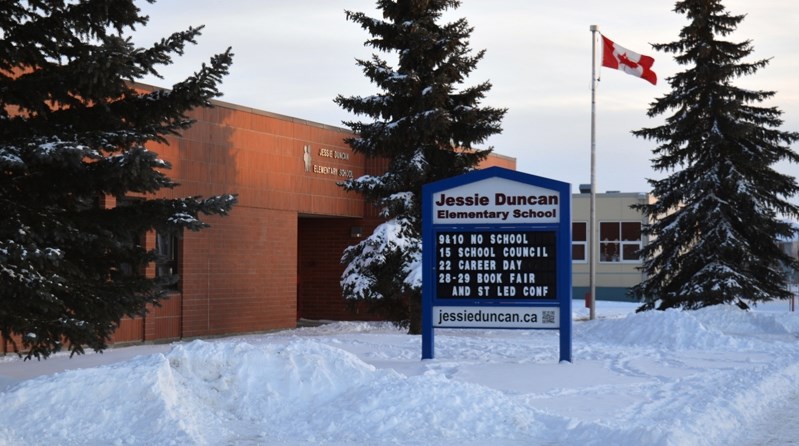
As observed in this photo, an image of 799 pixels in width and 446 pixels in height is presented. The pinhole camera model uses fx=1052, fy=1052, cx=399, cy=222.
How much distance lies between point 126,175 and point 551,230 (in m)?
8.09

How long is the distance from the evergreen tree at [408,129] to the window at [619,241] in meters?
29.9

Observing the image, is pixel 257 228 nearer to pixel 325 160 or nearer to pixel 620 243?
pixel 325 160

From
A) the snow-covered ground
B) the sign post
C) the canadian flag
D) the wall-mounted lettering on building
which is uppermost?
the canadian flag

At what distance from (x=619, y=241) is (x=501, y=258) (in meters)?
36.9

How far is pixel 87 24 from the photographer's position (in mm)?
12531

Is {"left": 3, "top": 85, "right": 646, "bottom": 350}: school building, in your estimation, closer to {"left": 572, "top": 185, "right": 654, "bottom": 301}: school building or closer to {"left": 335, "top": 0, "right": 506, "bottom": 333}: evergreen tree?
{"left": 335, "top": 0, "right": 506, "bottom": 333}: evergreen tree

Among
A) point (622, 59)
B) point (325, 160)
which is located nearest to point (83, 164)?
point (325, 160)

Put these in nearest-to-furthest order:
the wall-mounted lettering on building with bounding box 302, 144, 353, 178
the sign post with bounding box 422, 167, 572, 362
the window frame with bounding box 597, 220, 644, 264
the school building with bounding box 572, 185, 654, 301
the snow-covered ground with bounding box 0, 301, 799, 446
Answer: the snow-covered ground with bounding box 0, 301, 799, 446
the sign post with bounding box 422, 167, 572, 362
the wall-mounted lettering on building with bounding box 302, 144, 353, 178
the school building with bounding box 572, 185, 654, 301
the window frame with bounding box 597, 220, 644, 264

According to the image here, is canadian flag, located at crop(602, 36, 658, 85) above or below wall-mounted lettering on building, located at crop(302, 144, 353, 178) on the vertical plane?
above

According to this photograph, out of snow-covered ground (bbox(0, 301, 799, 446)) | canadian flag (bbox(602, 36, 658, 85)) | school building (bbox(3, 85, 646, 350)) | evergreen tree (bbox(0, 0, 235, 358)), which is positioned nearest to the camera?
snow-covered ground (bbox(0, 301, 799, 446))

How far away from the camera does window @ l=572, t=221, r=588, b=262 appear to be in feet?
175

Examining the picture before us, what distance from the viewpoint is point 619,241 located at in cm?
5328

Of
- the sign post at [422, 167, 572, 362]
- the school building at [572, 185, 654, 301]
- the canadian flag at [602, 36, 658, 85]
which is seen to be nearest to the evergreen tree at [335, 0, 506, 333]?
the sign post at [422, 167, 572, 362]

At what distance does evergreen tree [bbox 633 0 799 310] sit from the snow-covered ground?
1409 cm
